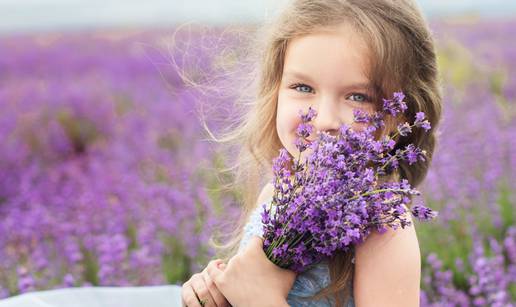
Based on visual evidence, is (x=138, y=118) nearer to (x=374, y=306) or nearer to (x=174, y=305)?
(x=174, y=305)

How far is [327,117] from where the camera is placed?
171 cm

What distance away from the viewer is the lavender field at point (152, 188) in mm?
3225

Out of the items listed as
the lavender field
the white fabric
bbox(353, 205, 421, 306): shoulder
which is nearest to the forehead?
bbox(353, 205, 421, 306): shoulder

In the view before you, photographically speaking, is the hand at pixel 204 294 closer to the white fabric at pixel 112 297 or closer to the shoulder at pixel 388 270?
the shoulder at pixel 388 270

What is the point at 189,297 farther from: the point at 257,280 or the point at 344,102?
the point at 344,102

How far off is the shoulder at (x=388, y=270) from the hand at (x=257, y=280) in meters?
0.17

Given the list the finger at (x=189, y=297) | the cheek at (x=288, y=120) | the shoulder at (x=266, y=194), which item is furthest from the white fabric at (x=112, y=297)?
the cheek at (x=288, y=120)

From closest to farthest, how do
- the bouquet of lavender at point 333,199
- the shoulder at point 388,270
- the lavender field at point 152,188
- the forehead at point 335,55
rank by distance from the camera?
1. the bouquet of lavender at point 333,199
2. the shoulder at point 388,270
3. the forehead at point 335,55
4. the lavender field at point 152,188

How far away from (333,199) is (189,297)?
0.55 meters

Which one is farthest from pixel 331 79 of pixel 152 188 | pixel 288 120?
pixel 152 188

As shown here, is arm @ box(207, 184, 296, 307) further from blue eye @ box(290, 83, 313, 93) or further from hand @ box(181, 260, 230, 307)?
blue eye @ box(290, 83, 313, 93)

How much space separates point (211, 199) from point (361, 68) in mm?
2478

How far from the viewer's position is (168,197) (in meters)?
4.32

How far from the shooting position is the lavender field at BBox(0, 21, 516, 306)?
322cm
